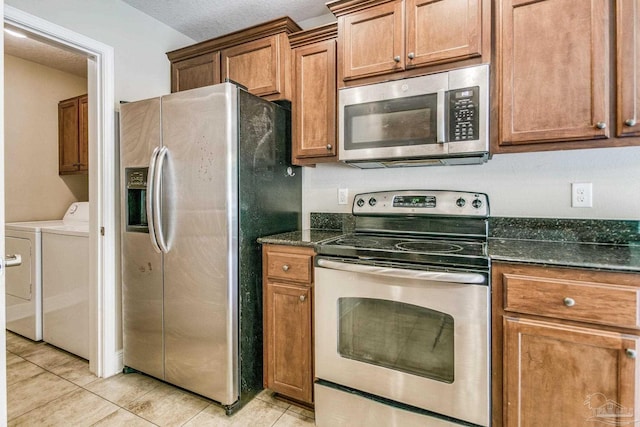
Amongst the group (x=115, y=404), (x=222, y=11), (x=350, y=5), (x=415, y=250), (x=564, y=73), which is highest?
(x=222, y=11)

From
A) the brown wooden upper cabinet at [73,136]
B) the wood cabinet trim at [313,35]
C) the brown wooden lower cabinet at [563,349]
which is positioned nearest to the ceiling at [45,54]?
the brown wooden upper cabinet at [73,136]

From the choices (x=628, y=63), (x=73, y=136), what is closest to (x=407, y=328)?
(x=628, y=63)

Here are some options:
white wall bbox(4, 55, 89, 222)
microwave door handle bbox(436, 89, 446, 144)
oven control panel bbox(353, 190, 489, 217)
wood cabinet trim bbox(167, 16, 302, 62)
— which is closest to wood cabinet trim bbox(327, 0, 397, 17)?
wood cabinet trim bbox(167, 16, 302, 62)

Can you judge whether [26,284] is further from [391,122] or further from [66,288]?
[391,122]

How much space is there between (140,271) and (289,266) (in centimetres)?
98

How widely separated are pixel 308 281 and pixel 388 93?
3.53 ft

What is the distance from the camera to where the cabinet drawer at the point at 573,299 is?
1148 mm

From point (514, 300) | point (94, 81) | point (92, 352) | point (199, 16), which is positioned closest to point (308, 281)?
point (514, 300)

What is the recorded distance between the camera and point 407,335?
1.52 meters

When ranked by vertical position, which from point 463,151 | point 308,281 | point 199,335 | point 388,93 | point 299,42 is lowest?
point 199,335

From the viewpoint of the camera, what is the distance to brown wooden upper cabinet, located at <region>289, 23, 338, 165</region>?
80.4 inches

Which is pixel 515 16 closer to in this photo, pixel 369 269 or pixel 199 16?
pixel 369 269

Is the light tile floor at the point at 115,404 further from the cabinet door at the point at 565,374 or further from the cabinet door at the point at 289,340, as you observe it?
the cabinet door at the point at 565,374

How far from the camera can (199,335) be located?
1896mm
